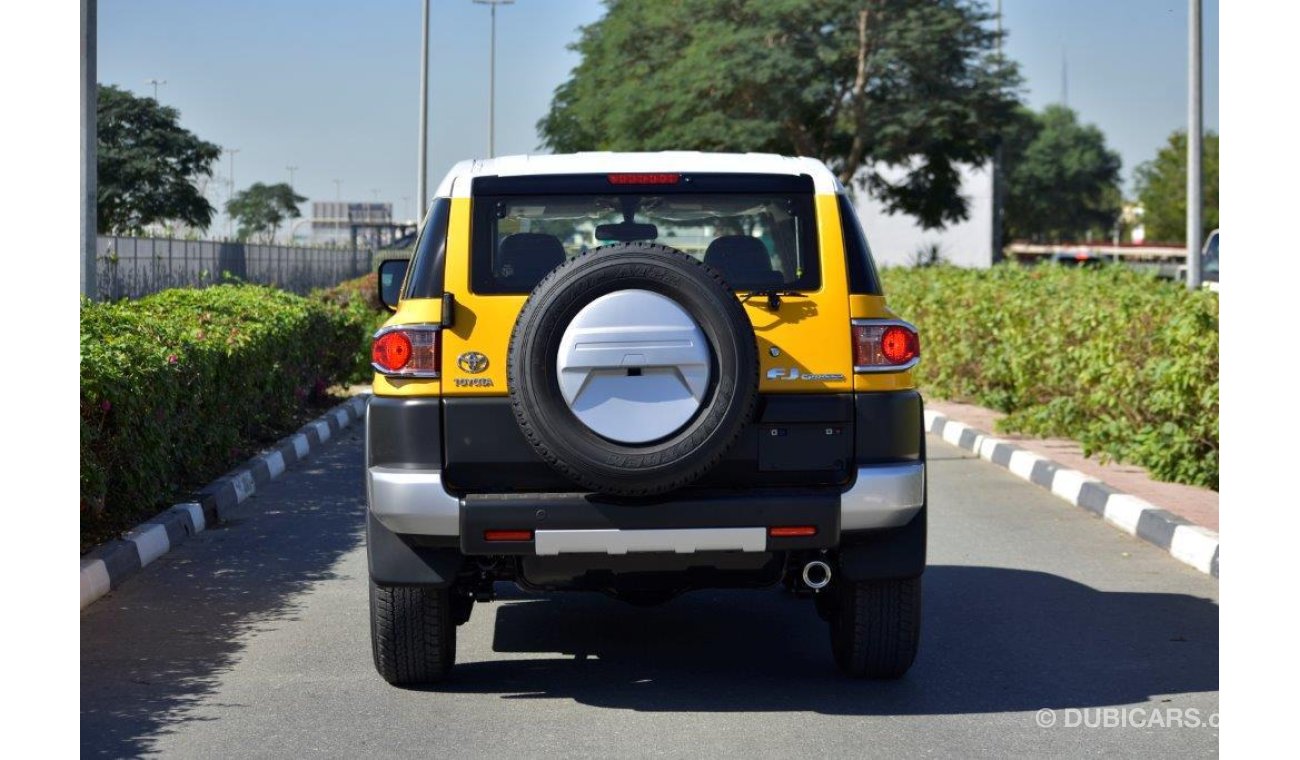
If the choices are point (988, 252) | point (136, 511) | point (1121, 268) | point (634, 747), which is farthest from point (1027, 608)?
point (988, 252)

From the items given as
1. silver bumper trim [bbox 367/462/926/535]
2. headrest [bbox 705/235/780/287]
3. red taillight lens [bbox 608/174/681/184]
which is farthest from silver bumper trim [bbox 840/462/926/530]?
red taillight lens [bbox 608/174/681/184]

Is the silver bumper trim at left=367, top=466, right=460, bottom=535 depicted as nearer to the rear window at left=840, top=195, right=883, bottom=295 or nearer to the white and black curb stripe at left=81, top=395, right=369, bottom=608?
the rear window at left=840, top=195, right=883, bottom=295

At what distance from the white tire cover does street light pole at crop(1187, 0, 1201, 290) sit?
14995 millimetres

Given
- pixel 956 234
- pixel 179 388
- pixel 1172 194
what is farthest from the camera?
pixel 1172 194

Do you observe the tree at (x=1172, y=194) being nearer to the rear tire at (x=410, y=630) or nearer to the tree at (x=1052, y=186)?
the tree at (x=1052, y=186)

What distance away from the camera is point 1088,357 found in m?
12.8

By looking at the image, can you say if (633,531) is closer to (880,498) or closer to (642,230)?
(880,498)

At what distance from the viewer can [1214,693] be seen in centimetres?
616

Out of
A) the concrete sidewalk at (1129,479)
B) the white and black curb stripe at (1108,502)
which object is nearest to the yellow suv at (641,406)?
the white and black curb stripe at (1108,502)

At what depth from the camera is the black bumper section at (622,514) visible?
558 cm

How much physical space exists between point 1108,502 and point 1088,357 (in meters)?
2.32

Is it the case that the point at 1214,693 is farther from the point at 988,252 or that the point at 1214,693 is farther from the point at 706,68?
the point at 988,252

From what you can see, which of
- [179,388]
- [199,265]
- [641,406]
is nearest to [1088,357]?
[179,388]

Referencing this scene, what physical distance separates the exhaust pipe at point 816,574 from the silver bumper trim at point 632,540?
371 millimetres
